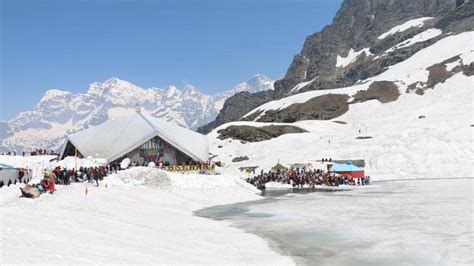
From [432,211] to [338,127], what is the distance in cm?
8328

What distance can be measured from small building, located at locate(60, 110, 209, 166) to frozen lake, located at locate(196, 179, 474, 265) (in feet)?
67.5

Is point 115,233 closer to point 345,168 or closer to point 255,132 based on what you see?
point 345,168

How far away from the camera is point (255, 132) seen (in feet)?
340

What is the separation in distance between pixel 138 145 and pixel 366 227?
37.3m

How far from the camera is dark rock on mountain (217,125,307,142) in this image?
102431mm

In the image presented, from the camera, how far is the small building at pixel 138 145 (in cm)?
5712

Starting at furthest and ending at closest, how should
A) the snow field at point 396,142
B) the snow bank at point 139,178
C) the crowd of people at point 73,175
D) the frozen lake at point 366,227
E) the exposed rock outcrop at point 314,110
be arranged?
the exposed rock outcrop at point 314,110 < the snow field at point 396,142 < the snow bank at point 139,178 < the crowd of people at point 73,175 < the frozen lake at point 366,227

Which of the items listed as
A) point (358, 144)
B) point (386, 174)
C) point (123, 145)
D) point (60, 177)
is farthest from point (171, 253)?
point (358, 144)

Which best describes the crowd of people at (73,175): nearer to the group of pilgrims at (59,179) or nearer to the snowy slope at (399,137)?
the group of pilgrims at (59,179)

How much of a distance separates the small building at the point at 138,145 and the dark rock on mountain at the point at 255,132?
3947 centimetres

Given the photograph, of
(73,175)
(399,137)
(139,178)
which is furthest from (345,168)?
(73,175)

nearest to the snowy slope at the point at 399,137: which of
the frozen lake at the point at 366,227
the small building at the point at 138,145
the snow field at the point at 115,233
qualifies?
the small building at the point at 138,145

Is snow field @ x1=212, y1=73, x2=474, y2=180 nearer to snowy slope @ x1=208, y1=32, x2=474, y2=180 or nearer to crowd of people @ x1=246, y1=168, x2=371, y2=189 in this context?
snowy slope @ x1=208, y1=32, x2=474, y2=180

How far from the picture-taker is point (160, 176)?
1663 inches
